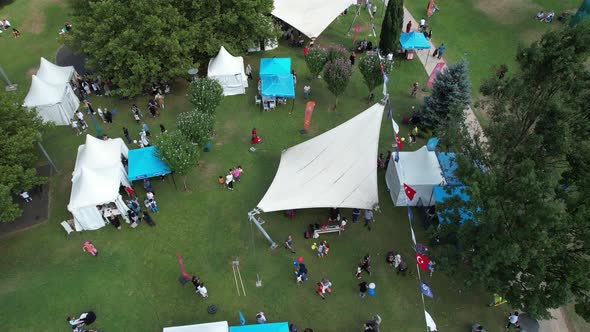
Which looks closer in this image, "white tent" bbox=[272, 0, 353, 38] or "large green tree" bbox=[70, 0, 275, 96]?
"large green tree" bbox=[70, 0, 275, 96]

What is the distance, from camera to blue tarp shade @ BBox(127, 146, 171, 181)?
18703mm

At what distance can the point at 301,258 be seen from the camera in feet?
52.5

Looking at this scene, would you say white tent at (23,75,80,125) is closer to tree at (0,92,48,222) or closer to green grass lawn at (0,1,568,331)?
green grass lawn at (0,1,568,331)

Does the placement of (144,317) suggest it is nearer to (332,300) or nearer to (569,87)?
(332,300)

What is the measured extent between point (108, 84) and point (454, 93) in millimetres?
22250

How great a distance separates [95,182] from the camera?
17.4 metres

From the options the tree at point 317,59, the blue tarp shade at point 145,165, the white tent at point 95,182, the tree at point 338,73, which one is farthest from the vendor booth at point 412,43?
the white tent at point 95,182

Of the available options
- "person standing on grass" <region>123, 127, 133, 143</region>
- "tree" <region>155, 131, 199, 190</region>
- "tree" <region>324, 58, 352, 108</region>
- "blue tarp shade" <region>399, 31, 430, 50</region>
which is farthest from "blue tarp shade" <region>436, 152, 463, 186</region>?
"person standing on grass" <region>123, 127, 133, 143</region>

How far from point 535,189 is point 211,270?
41.8ft

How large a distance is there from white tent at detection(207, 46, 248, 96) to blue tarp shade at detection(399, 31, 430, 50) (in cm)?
1236

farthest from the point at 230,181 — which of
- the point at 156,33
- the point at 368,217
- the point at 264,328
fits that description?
the point at 156,33

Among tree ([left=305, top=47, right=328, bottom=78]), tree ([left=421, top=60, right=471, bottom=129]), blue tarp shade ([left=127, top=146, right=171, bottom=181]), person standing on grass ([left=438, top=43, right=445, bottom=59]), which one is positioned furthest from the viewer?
person standing on grass ([left=438, top=43, right=445, bottom=59])

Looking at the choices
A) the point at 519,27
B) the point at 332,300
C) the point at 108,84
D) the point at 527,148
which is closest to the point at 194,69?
the point at 108,84

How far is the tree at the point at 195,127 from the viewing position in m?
19.1
